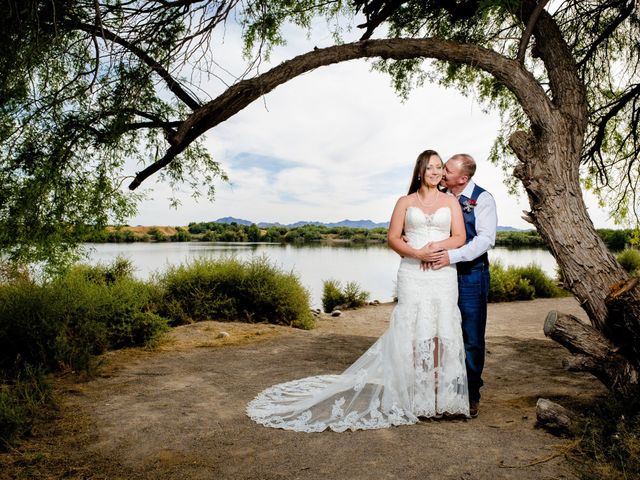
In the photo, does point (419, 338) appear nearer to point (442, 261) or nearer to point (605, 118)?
point (442, 261)

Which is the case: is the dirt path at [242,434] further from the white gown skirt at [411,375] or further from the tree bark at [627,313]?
the tree bark at [627,313]

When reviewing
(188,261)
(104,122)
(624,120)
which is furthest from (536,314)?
(104,122)

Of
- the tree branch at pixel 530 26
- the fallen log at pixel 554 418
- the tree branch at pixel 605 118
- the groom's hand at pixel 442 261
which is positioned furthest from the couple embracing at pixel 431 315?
the tree branch at pixel 605 118

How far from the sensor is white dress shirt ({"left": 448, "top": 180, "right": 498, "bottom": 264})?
455 cm

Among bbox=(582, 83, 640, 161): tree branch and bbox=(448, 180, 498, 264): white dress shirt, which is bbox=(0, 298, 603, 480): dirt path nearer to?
bbox=(448, 180, 498, 264): white dress shirt

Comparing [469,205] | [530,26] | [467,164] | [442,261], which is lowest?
[442,261]

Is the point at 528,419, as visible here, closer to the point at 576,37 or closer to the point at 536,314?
the point at 576,37

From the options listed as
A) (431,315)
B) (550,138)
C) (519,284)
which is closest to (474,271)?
(431,315)

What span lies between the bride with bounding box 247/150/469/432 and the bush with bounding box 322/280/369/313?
372 inches

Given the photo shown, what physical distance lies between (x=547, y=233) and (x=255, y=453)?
11.8ft

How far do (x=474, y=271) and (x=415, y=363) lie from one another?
1059mm

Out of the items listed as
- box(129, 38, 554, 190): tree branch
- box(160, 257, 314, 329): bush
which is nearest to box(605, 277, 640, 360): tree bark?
box(129, 38, 554, 190): tree branch

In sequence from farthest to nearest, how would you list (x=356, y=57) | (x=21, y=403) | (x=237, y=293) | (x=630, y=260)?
(x=630, y=260) < (x=237, y=293) < (x=356, y=57) < (x=21, y=403)

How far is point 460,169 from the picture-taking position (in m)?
4.86
